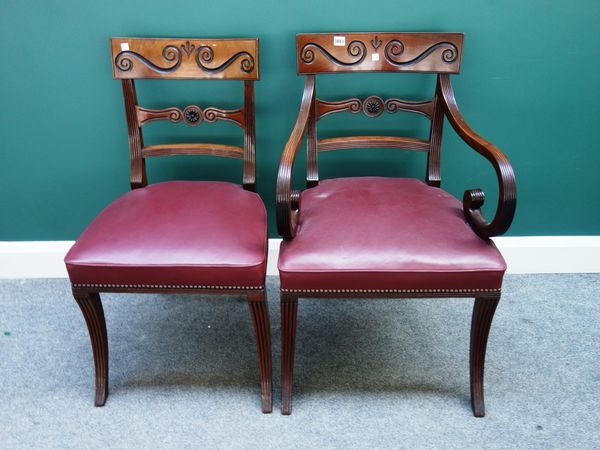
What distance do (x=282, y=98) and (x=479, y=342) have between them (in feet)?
3.07

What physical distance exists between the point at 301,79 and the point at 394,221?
629 mm

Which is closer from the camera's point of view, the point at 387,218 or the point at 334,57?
the point at 387,218

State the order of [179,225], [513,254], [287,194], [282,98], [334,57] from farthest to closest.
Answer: [513,254], [282,98], [334,57], [179,225], [287,194]

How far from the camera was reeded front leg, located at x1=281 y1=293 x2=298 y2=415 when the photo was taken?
120 centimetres

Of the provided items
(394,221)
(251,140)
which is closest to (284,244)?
(394,221)

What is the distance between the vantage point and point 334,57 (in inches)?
56.1

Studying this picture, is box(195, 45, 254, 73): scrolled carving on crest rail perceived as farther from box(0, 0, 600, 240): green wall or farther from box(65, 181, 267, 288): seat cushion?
box(65, 181, 267, 288): seat cushion

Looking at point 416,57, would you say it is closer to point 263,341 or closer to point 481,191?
point 481,191

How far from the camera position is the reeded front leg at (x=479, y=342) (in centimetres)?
121

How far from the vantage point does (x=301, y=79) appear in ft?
5.27

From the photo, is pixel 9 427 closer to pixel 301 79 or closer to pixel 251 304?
pixel 251 304

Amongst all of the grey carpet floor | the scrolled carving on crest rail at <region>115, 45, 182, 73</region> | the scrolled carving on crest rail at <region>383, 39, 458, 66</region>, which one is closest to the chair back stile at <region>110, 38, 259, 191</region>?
the scrolled carving on crest rail at <region>115, 45, 182, 73</region>

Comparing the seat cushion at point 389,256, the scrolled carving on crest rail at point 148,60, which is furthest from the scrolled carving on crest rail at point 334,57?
→ the seat cushion at point 389,256

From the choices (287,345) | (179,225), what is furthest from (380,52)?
(287,345)
